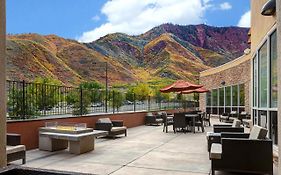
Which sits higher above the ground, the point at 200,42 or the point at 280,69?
the point at 200,42

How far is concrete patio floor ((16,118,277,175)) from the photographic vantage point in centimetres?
559

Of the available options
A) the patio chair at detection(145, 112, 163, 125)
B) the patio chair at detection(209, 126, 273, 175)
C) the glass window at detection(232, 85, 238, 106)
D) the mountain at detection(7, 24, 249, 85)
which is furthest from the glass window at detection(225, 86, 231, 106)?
the mountain at detection(7, 24, 249, 85)

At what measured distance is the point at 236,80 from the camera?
18.7 metres

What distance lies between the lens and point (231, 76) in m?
19.6

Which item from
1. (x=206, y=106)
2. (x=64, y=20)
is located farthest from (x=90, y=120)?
(x=64, y=20)

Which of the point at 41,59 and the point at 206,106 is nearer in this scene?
the point at 206,106

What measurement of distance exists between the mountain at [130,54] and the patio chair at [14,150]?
49.9 m

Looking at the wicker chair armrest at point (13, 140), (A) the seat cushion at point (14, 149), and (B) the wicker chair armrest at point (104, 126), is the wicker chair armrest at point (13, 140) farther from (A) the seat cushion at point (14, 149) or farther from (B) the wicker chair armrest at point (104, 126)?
(B) the wicker chair armrest at point (104, 126)

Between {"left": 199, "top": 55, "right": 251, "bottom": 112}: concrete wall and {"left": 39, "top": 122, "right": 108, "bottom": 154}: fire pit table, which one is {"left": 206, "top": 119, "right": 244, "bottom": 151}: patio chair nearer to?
{"left": 39, "top": 122, "right": 108, "bottom": 154}: fire pit table

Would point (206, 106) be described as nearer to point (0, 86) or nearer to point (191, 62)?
point (0, 86)

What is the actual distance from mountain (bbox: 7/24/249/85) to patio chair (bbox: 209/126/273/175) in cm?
5243

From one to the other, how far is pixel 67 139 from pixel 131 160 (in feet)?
5.60

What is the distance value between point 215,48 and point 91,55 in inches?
1632

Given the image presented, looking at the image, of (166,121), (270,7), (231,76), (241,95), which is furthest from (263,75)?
(231,76)
